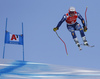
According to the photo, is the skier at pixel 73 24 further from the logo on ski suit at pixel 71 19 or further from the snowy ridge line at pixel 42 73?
the snowy ridge line at pixel 42 73

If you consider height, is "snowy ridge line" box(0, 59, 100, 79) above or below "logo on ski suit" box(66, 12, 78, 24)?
below

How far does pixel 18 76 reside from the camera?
2730mm

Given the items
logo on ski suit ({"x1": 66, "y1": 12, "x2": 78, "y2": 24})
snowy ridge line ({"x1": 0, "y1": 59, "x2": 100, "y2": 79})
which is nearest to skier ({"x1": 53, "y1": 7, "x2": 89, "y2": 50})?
logo on ski suit ({"x1": 66, "y1": 12, "x2": 78, "y2": 24})

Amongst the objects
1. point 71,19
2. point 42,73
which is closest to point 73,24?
point 71,19

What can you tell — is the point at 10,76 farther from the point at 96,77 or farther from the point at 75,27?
the point at 75,27

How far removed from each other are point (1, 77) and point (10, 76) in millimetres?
143

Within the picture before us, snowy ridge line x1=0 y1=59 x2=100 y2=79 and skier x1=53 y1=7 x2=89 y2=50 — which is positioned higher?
skier x1=53 y1=7 x2=89 y2=50

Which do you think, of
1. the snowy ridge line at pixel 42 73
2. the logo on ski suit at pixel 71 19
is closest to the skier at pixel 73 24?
the logo on ski suit at pixel 71 19

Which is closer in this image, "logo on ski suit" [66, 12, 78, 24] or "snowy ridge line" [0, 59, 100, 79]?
"snowy ridge line" [0, 59, 100, 79]

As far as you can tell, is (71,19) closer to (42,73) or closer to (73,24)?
(73,24)

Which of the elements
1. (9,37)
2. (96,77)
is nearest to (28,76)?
(96,77)

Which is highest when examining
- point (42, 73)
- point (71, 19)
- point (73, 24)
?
point (71, 19)

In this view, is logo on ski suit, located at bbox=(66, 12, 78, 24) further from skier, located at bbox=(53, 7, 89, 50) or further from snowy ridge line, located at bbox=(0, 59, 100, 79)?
snowy ridge line, located at bbox=(0, 59, 100, 79)

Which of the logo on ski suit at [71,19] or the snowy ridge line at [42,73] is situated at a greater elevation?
the logo on ski suit at [71,19]
